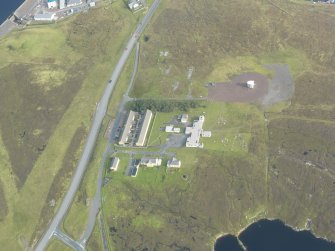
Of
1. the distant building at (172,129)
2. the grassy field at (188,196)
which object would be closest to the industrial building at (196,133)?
the grassy field at (188,196)

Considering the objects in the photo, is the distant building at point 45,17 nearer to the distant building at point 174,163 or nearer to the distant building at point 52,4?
the distant building at point 52,4

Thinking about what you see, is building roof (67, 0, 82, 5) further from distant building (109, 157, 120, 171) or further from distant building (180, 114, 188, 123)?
distant building (109, 157, 120, 171)

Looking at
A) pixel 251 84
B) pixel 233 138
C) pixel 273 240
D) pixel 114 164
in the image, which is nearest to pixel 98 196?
pixel 114 164

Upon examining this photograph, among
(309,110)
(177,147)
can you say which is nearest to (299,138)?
(309,110)

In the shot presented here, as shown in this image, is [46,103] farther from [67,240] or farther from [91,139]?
[67,240]

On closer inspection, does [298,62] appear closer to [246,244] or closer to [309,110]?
[309,110]

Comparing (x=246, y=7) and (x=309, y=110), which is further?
(x=246, y=7)
